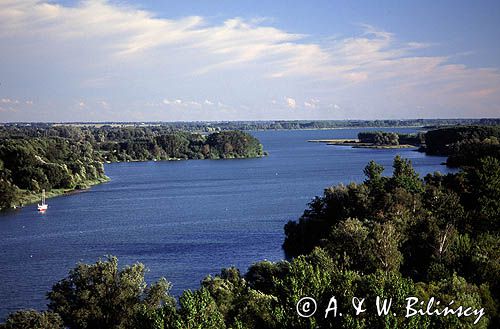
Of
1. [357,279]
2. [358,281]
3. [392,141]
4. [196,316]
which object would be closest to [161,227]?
[357,279]

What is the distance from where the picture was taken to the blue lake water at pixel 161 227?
125 feet

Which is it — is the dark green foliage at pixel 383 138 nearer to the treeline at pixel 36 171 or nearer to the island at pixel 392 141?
the island at pixel 392 141

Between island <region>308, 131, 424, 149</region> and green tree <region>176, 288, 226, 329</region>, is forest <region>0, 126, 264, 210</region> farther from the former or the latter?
green tree <region>176, 288, 226, 329</region>

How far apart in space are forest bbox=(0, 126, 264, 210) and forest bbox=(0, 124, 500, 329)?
47310 mm

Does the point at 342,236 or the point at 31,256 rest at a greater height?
the point at 342,236

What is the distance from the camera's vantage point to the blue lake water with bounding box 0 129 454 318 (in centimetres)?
→ 3800

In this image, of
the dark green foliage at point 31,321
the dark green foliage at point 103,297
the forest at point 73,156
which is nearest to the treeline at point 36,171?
the forest at point 73,156

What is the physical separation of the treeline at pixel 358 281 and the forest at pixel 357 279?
42 millimetres

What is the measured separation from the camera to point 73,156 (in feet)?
329

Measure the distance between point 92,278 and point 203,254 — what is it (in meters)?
18.8

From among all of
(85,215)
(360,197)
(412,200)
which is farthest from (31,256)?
(412,200)

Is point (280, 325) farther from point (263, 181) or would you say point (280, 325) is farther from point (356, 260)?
point (263, 181)

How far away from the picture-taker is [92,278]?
23.2m

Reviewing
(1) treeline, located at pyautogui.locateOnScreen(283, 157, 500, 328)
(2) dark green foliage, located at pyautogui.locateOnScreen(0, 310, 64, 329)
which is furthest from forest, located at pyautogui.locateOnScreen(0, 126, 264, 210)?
(2) dark green foliage, located at pyautogui.locateOnScreen(0, 310, 64, 329)
